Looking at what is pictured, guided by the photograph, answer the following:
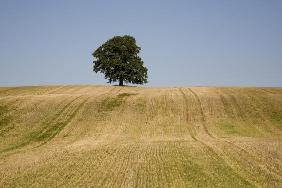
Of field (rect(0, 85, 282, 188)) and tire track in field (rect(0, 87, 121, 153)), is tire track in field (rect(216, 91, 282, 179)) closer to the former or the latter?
field (rect(0, 85, 282, 188))

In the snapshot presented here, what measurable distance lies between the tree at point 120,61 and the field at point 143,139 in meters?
16.7

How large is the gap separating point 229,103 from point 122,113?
12437 mm

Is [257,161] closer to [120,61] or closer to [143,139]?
[143,139]

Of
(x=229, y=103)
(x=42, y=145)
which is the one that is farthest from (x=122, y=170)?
(x=229, y=103)

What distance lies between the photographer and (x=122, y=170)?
78.1ft

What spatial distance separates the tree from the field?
54.9ft

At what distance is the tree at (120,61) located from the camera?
86.2 metres

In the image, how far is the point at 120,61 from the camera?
86250mm

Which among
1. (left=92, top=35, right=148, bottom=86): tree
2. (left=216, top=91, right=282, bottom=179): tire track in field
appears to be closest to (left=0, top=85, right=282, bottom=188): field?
(left=216, top=91, right=282, bottom=179): tire track in field

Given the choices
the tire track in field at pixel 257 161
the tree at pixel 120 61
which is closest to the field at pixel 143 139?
the tire track in field at pixel 257 161

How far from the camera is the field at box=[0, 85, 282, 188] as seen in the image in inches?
881

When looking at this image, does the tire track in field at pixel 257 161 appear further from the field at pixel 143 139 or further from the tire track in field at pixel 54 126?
the tire track in field at pixel 54 126

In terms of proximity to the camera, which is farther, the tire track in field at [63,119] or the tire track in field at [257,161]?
the tire track in field at [63,119]

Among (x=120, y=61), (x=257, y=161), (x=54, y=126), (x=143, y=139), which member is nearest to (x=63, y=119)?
(x=54, y=126)
